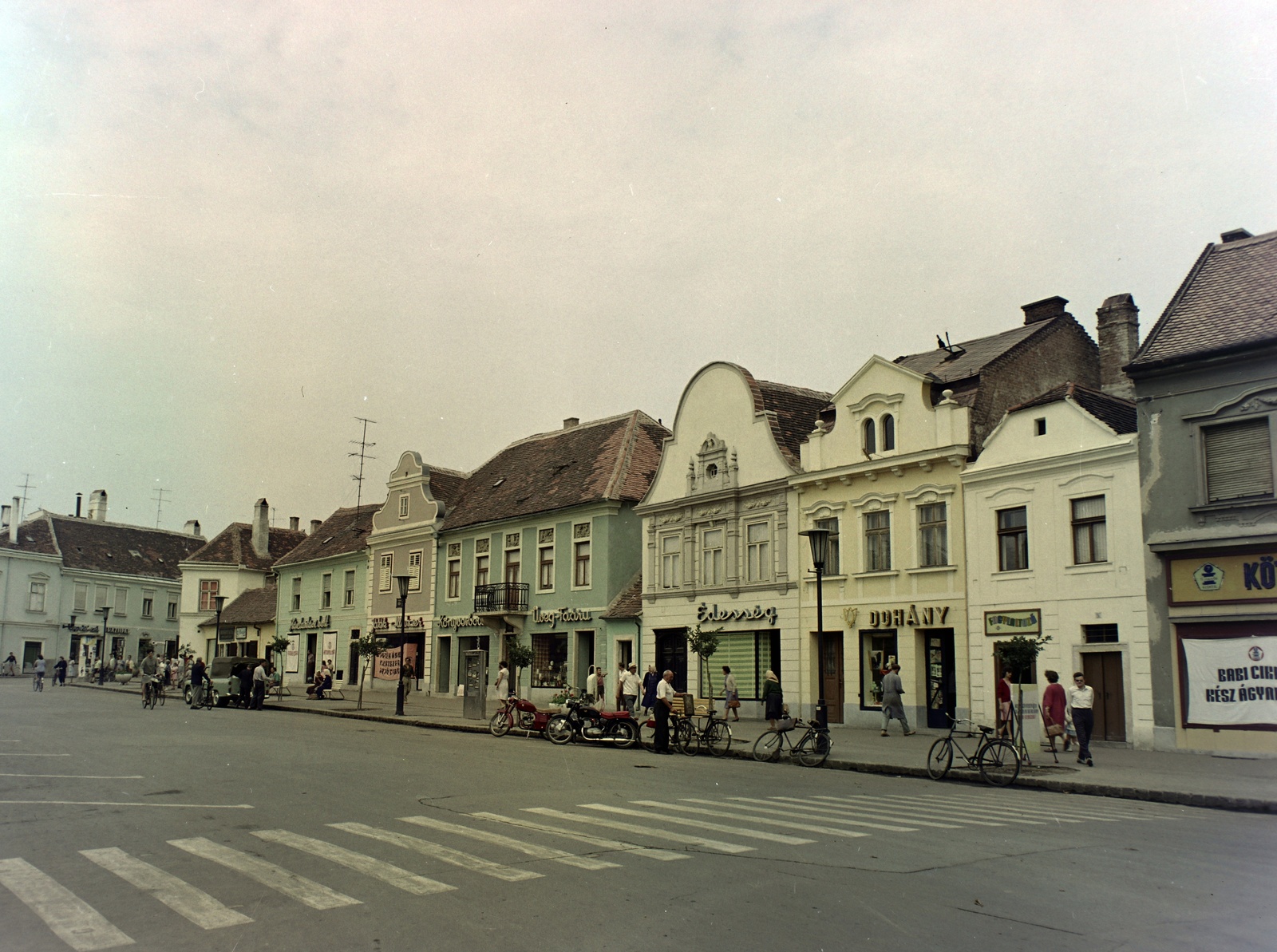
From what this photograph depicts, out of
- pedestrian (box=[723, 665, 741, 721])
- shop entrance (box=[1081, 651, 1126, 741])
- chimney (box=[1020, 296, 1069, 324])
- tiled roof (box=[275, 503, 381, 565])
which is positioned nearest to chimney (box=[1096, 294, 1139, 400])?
chimney (box=[1020, 296, 1069, 324])

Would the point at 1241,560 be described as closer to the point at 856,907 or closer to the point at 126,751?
the point at 856,907

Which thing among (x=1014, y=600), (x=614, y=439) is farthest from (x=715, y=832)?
(x=614, y=439)

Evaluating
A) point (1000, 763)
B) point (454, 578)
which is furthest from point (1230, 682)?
point (454, 578)

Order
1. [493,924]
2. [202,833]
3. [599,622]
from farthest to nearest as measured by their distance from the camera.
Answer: [599,622] → [202,833] → [493,924]

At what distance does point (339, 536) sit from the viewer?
58.6 meters

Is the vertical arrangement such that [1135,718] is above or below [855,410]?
below

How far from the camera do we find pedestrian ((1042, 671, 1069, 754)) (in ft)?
67.5

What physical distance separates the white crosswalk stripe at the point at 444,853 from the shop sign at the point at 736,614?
22032mm

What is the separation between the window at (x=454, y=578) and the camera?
47209 millimetres

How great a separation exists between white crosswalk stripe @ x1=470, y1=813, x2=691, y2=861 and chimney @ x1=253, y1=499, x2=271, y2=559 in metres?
64.4

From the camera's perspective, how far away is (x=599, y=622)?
39.1 metres

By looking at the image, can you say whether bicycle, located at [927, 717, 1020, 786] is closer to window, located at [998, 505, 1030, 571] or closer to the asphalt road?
the asphalt road

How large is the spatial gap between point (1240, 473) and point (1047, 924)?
17015mm

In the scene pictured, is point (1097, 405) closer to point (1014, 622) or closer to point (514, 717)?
point (1014, 622)
